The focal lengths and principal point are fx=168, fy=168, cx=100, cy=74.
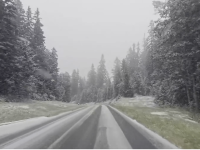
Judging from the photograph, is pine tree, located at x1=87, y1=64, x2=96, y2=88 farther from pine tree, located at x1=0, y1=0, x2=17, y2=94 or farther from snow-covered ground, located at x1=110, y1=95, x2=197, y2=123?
pine tree, located at x1=0, y1=0, x2=17, y2=94

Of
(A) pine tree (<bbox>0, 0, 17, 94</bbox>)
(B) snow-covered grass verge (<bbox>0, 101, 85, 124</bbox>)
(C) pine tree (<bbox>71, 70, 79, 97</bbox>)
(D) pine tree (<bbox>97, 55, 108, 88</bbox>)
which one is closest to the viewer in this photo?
(B) snow-covered grass verge (<bbox>0, 101, 85, 124</bbox>)

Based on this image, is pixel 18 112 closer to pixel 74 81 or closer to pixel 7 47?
pixel 7 47

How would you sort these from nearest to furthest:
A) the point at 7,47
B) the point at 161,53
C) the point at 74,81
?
the point at 161,53, the point at 7,47, the point at 74,81

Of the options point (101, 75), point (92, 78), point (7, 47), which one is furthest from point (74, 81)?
point (7, 47)

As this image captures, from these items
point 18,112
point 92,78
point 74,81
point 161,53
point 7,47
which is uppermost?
point 92,78

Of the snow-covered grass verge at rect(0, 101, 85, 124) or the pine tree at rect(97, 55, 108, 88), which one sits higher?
the pine tree at rect(97, 55, 108, 88)

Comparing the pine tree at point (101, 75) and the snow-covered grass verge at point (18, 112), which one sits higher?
the pine tree at point (101, 75)

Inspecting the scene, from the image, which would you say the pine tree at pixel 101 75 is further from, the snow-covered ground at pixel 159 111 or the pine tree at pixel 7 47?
the pine tree at pixel 7 47

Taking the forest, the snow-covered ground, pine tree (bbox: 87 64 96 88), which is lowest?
the snow-covered ground

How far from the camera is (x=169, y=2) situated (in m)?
19.5

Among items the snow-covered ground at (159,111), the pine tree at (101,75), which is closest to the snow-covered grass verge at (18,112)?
the snow-covered ground at (159,111)

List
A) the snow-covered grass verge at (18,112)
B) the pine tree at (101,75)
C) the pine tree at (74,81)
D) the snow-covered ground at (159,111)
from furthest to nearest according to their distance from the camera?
1. the pine tree at (74,81)
2. the pine tree at (101,75)
3. the snow-covered ground at (159,111)
4. the snow-covered grass verge at (18,112)

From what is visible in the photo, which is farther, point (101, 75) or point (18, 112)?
point (101, 75)

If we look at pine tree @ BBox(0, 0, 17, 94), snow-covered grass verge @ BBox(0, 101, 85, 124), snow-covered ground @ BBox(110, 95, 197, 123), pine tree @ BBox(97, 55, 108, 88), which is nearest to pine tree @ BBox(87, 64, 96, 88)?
pine tree @ BBox(97, 55, 108, 88)
